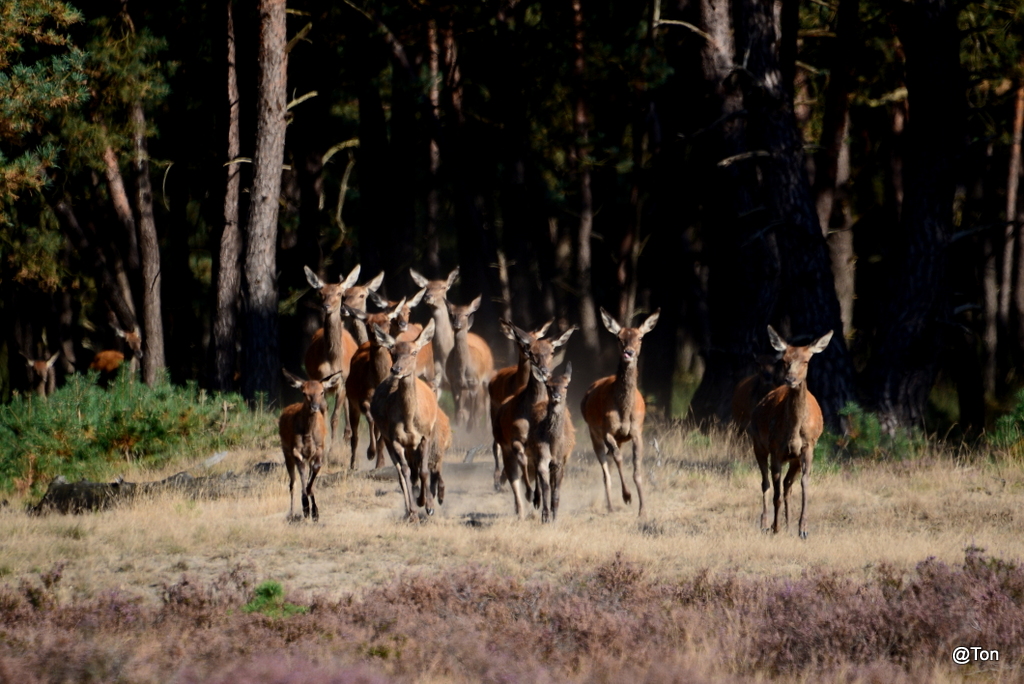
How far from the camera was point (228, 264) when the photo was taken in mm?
23125

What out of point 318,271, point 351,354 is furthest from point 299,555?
point 318,271

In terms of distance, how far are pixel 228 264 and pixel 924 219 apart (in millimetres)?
12568

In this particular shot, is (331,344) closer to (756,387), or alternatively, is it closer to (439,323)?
(439,323)

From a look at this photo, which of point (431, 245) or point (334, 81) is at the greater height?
point (334, 81)

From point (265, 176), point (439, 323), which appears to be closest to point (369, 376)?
point (439, 323)

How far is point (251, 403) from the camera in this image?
843 inches

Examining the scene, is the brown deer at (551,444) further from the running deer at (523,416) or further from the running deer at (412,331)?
the running deer at (412,331)

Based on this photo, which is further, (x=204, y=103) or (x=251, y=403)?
(x=204, y=103)

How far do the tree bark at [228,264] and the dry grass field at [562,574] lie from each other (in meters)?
7.64

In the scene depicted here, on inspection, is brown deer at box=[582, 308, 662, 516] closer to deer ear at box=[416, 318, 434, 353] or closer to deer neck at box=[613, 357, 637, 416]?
deer neck at box=[613, 357, 637, 416]

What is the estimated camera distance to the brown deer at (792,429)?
42.1 feet

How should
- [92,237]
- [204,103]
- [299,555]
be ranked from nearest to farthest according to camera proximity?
[299,555] → [92,237] → [204,103]

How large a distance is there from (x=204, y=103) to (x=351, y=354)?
41.8 feet

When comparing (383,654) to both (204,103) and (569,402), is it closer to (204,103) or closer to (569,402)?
(569,402)
